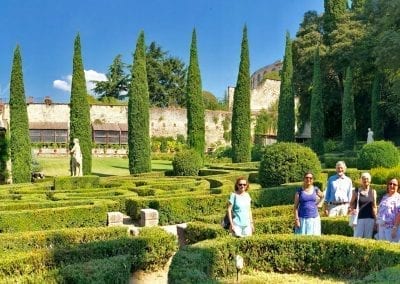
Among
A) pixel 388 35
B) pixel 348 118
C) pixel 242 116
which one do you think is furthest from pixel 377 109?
pixel 388 35

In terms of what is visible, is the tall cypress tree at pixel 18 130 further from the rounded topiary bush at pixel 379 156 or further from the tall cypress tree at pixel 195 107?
the rounded topiary bush at pixel 379 156

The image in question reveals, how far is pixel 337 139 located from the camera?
128 ft

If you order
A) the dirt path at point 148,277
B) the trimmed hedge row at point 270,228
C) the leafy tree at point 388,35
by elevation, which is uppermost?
the leafy tree at point 388,35

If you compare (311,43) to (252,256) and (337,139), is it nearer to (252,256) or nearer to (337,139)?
(337,139)

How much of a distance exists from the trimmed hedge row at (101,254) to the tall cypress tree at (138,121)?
56.9 feet

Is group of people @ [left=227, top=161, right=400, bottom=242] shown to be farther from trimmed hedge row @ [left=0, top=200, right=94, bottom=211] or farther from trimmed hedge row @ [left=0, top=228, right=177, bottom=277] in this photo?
trimmed hedge row @ [left=0, top=200, right=94, bottom=211]

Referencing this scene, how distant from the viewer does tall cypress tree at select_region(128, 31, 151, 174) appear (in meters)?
24.3

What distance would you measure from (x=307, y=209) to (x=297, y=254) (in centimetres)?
69

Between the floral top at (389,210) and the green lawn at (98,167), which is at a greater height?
the floral top at (389,210)

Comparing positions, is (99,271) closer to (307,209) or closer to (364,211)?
(307,209)

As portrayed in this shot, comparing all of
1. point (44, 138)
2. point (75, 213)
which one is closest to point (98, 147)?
point (44, 138)

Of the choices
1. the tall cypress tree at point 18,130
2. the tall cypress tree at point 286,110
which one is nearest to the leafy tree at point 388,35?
the tall cypress tree at point 286,110

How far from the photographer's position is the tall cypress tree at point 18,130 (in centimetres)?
2173

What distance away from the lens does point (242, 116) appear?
2841 centimetres
